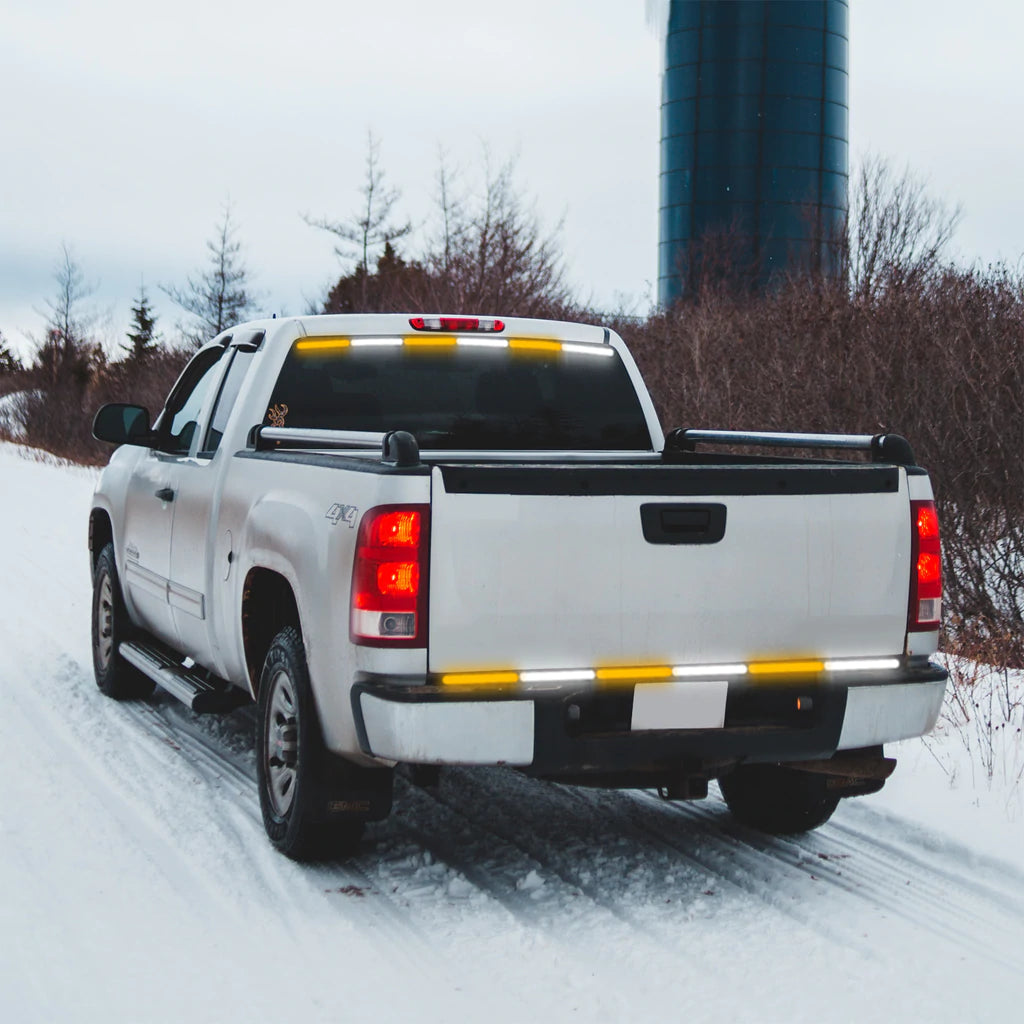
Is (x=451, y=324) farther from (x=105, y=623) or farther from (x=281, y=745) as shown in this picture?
(x=105, y=623)

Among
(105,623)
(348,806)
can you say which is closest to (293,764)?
(348,806)

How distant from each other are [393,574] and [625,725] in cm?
87

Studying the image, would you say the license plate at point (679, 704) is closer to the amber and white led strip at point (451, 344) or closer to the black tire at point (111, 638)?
the amber and white led strip at point (451, 344)

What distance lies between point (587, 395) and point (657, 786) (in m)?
2.28

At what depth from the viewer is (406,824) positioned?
5.62 meters

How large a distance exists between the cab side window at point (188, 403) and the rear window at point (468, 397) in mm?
861

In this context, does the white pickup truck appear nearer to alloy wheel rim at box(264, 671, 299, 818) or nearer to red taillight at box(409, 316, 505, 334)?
alloy wheel rim at box(264, 671, 299, 818)

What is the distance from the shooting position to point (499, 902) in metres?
4.66

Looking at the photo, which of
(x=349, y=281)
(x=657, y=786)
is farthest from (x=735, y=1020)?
(x=349, y=281)

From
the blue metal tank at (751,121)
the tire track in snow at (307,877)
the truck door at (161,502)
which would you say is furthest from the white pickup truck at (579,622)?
the blue metal tank at (751,121)

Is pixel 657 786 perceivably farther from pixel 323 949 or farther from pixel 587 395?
pixel 587 395

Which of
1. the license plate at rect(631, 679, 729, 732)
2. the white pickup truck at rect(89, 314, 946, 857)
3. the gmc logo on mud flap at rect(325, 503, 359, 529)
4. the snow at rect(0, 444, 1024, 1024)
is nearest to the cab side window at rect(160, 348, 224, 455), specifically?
the white pickup truck at rect(89, 314, 946, 857)

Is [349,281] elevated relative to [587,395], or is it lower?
elevated

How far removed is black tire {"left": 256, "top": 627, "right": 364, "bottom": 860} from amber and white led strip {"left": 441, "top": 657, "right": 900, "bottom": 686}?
0.76 meters
